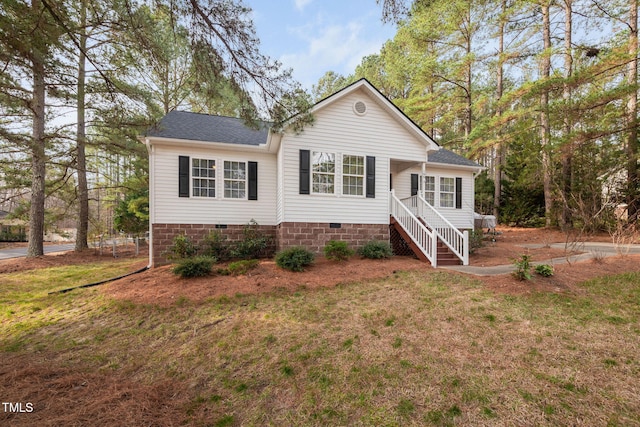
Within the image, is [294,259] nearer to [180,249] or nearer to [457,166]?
[180,249]

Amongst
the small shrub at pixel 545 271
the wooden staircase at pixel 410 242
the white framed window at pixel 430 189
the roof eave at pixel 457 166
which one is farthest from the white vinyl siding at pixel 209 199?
the small shrub at pixel 545 271

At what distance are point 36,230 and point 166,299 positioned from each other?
35.3 feet

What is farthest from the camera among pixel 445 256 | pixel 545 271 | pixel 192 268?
pixel 445 256

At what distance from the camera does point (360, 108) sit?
9117 millimetres

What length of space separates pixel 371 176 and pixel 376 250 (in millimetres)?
2523

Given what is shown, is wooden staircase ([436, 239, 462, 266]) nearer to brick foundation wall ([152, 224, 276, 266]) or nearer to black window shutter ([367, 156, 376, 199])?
black window shutter ([367, 156, 376, 199])

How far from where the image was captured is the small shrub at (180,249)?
843 centimetres

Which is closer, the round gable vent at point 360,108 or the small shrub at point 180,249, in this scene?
the small shrub at point 180,249

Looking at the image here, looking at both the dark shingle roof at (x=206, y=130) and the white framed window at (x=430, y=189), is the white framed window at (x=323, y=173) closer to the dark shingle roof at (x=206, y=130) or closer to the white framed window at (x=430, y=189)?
the dark shingle roof at (x=206, y=130)

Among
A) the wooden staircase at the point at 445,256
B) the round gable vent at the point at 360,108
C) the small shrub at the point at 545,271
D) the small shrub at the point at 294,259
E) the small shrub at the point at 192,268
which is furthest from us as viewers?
the round gable vent at the point at 360,108

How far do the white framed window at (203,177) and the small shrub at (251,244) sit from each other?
5.56 feet

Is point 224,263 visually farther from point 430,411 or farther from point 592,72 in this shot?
point 592,72

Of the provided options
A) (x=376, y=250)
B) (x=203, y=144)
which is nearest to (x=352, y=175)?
(x=376, y=250)

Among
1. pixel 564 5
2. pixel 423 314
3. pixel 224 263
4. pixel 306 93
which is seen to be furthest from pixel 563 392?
pixel 564 5
